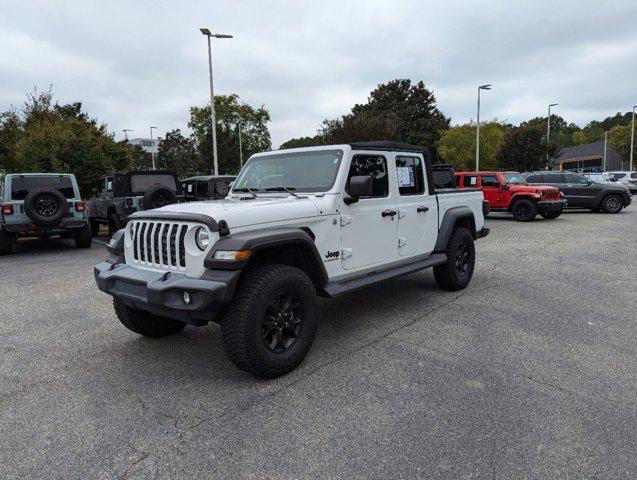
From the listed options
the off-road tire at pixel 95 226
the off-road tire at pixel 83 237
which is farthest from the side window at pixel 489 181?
the off-road tire at pixel 95 226

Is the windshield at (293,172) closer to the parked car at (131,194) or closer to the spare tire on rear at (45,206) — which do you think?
the parked car at (131,194)

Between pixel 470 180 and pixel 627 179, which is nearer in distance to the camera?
pixel 470 180

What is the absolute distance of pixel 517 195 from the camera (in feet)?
50.3

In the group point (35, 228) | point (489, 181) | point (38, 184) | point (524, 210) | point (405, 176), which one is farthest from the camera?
point (489, 181)

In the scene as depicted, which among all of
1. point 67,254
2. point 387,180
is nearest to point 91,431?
point 387,180

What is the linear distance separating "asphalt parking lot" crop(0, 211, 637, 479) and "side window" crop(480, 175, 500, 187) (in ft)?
35.6

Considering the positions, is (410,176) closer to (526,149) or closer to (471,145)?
(526,149)

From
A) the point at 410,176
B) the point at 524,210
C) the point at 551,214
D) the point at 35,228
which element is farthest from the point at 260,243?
the point at 551,214

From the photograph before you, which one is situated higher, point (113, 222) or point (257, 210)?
point (257, 210)

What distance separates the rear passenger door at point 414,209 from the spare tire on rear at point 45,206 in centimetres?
801

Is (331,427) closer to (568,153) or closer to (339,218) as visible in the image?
(339,218)

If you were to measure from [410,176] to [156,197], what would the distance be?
23.2 feet

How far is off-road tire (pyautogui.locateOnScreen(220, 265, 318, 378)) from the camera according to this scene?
3.19 metres

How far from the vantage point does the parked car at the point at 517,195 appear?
14961 mm
